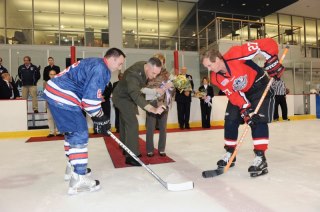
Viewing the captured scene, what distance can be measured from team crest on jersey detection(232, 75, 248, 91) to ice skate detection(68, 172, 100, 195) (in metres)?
1.35

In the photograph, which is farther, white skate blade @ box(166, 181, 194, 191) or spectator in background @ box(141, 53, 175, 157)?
spectator in background @ box(141, 53, 175, 157)

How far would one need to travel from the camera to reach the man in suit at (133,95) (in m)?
2.73

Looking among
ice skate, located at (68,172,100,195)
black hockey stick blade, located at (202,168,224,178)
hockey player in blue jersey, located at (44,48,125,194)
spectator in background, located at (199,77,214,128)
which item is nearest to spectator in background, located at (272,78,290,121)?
spectator in background, located at (199,77,214,128)

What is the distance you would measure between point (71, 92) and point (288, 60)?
10.1 m

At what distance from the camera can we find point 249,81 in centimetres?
237

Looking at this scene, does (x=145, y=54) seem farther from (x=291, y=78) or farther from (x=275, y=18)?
(x=275, y=18)

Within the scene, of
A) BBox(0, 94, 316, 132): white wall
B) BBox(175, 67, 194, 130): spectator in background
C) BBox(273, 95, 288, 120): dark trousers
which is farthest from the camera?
BBox(273, 95, 288, 120): dark trousers

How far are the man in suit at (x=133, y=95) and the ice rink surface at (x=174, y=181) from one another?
336mm

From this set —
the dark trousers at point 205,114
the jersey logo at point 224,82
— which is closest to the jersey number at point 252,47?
the jersey logo at point 224,82

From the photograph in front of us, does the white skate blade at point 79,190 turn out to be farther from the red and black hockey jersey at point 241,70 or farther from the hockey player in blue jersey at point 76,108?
the red and black hockey jersey at point 241,70

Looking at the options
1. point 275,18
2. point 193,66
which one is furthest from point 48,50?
point 275,18

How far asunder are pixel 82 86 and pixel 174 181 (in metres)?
1.04

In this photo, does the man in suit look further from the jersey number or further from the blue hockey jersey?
the jersey number

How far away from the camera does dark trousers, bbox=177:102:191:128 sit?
21.4 feet
